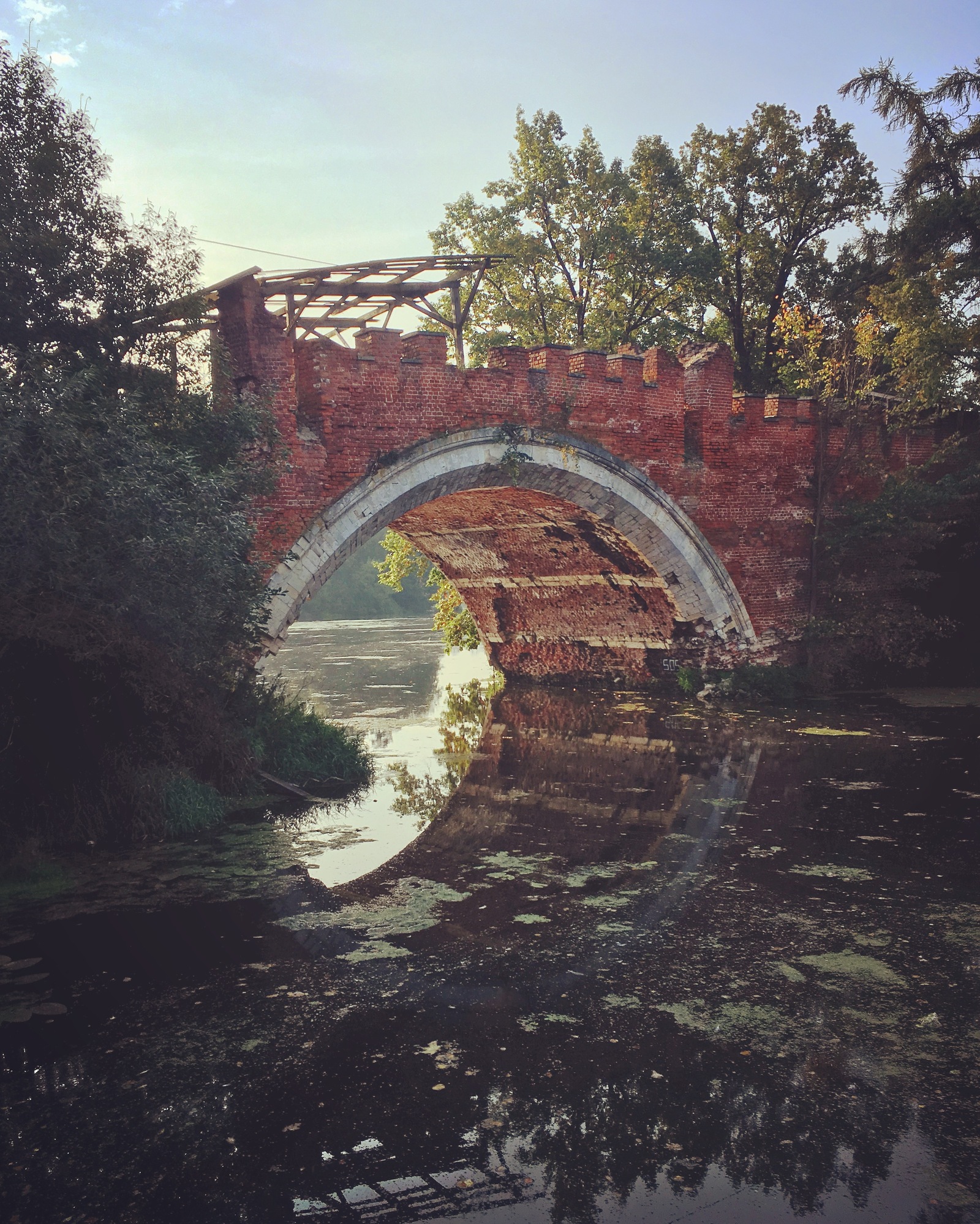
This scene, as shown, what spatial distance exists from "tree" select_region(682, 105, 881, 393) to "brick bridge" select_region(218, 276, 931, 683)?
701 cm

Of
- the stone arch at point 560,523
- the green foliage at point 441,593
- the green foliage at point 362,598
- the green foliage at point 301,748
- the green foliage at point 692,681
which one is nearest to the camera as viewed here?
the green foliage at point 301,748

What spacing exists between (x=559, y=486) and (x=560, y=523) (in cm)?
159

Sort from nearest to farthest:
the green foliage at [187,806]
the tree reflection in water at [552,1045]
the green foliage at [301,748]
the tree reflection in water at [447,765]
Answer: the tree reflection in water at [552,1045] < the green foliage at [187,806] < the tree reflection in water at [447,765] < the green foliage at [301,748]

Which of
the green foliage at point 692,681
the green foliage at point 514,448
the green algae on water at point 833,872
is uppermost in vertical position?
the green foliage at point 514,448

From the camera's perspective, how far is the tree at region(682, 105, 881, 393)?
21.0 metres

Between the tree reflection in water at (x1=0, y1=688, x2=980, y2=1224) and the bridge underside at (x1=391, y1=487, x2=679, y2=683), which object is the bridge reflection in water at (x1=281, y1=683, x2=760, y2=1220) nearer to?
the tree reflection in water at (x1=0, y1=688, x2=980, y2=1224)

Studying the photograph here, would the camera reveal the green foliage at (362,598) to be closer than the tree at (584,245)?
No

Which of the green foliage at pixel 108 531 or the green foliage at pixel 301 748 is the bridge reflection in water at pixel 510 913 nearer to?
the green foliage at pixel 301 748

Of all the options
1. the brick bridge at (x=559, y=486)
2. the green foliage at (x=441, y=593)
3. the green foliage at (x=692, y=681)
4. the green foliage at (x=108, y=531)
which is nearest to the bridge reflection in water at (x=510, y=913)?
the green foliage at (x=108, y=531)

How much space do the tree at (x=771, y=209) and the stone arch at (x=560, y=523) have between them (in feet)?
30.8

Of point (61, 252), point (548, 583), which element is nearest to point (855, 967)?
point (61, 252)

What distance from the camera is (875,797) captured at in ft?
27.9

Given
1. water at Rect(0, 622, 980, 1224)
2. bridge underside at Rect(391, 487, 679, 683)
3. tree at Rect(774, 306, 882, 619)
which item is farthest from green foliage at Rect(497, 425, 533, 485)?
tree at Rect(774, 306, 882, 619)

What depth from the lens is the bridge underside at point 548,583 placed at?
15.5 meters
